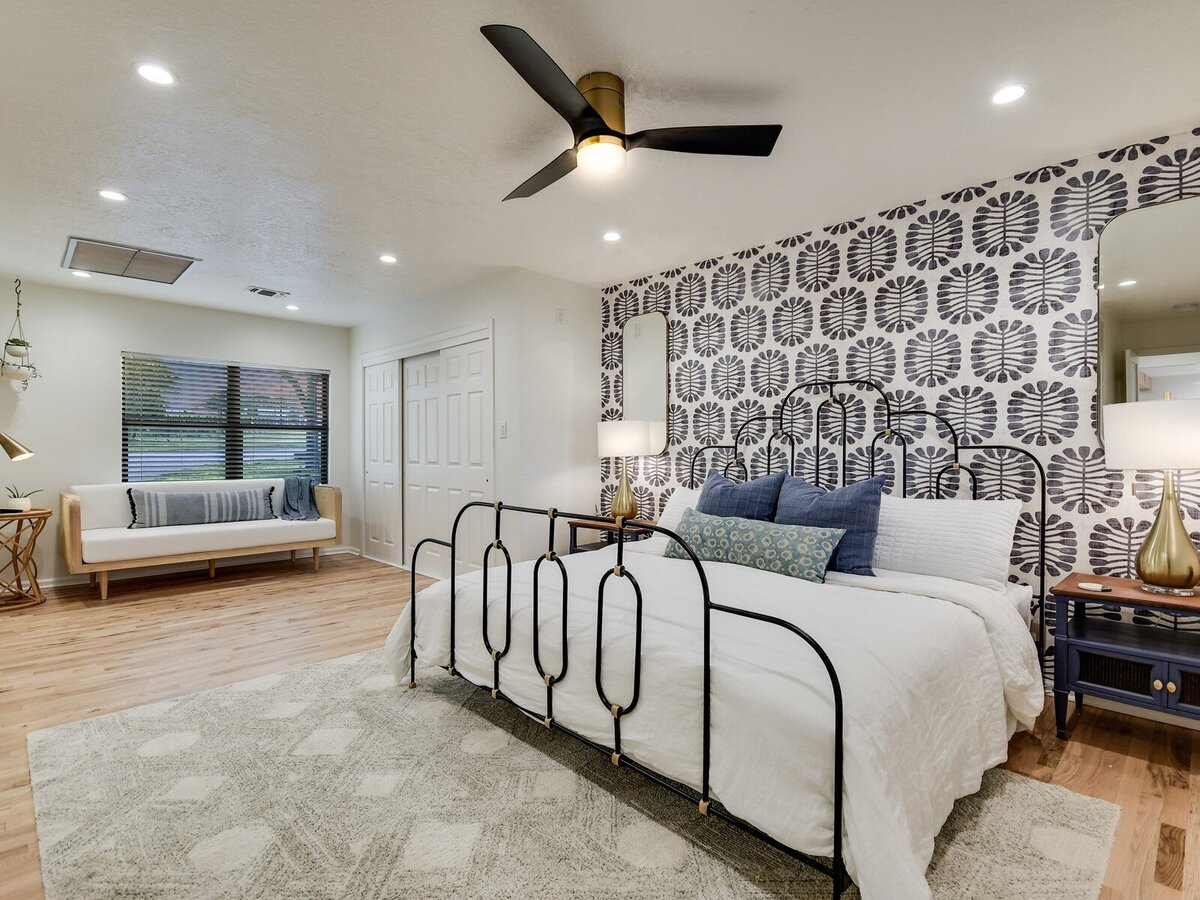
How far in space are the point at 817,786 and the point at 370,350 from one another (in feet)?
19.2

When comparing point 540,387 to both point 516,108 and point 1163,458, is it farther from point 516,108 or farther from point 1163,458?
point 1163,458

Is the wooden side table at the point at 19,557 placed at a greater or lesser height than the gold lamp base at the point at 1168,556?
lesser

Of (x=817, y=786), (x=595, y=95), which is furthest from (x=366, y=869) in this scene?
(x=595, y=95)

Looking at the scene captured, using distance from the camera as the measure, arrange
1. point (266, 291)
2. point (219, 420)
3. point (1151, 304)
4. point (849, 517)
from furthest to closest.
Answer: point (219, 420) < point (266, 291) < point (849, 517) < point (1151, 304)

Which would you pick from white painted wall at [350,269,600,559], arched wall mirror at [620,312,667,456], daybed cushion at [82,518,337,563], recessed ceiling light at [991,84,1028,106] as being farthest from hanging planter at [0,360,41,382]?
recessed ceiling light at [991,84,1028,106]

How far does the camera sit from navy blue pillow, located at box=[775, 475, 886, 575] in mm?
2631

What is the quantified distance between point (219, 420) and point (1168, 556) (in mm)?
6922

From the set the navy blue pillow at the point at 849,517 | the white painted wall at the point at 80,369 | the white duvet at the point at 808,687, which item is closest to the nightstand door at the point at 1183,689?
the white duvet at the point at 808,687

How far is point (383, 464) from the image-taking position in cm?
604

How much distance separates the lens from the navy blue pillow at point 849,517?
8.63 ft

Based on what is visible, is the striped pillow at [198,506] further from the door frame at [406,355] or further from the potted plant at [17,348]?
the potted plant at [17,348]

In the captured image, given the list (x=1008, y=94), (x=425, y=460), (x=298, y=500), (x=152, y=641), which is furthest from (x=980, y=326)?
(x=298, y=500)

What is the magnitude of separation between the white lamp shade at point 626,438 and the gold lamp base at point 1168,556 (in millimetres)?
2593

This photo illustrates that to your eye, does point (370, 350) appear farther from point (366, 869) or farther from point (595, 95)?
point (366, 869)
